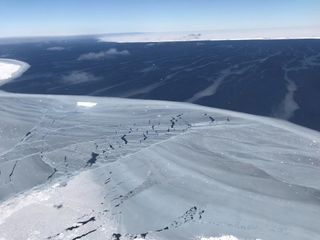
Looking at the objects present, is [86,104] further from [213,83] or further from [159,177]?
[159,177]

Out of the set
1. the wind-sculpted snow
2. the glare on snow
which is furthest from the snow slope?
the wind-sculpted snow

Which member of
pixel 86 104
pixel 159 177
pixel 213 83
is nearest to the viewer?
pixel 159 177

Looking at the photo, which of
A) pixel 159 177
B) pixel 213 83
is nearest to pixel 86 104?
pixel 213 83

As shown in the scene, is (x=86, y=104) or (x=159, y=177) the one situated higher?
(x=86, y=104)

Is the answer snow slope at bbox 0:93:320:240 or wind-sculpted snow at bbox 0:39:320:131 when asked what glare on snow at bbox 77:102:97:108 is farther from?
snow slope at bbox 0:93:320:240

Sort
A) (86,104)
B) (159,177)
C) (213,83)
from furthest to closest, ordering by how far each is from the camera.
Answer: (213,83) < (86,104) < (159,177)

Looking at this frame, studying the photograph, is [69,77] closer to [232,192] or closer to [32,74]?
[32,74]

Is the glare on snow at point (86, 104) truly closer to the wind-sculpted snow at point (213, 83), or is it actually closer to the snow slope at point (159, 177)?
the wind-sculpted snow at point (213, 83)

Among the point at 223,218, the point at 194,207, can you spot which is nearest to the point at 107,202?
the point at 194,207
